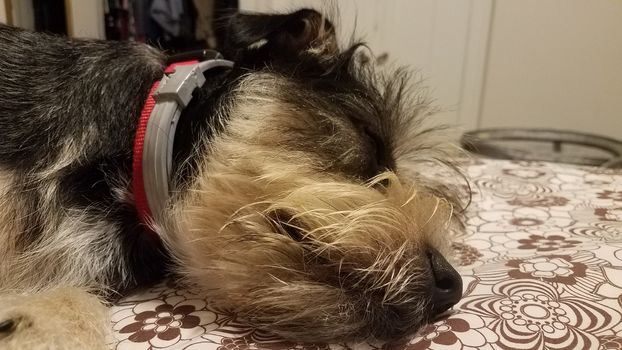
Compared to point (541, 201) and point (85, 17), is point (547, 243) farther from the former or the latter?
point (85, 17)

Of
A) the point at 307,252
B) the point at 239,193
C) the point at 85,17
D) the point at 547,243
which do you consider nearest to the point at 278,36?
the point at 239,193

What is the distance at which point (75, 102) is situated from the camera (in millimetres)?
1579

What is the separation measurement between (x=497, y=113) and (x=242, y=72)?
12.8 ft

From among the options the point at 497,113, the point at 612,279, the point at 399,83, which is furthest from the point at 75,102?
the point at 497,113

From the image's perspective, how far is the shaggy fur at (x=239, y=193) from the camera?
4.18ft

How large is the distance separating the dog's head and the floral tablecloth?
0.22 ft

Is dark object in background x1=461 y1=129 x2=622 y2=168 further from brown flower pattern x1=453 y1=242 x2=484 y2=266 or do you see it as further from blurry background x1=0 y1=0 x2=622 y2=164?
brown flower pattern x1=453 y1=242 x2=484 y2=266

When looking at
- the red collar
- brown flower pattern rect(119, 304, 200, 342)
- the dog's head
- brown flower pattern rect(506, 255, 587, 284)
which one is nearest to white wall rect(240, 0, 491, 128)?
the dog's head

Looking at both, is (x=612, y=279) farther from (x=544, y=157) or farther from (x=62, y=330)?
(x=544, y=157)

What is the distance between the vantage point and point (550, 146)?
4.46 metres

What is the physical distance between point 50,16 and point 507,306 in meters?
3.09

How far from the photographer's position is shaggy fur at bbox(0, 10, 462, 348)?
1273mm

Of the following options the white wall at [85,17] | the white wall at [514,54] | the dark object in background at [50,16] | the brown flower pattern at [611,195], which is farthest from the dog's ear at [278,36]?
the white wall at [514,54]

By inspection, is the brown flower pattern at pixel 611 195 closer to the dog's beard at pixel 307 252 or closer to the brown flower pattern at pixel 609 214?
the brown flower pattern at pixel 609 214
